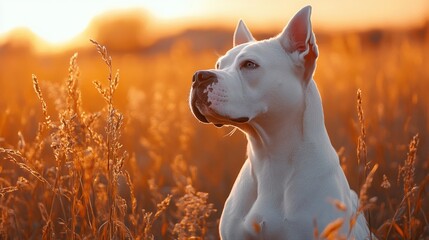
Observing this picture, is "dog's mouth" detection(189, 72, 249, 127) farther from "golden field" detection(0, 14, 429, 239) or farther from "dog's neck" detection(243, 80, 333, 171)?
"golden field" detection(0, 14, 429, 239)

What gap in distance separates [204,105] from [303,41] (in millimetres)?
592

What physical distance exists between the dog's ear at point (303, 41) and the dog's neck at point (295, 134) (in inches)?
3.6

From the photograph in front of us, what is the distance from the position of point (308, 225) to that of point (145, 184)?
204cm

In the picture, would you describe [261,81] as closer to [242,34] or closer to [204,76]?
[204,76]

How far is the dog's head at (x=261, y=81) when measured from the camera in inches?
118

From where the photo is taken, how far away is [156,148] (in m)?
5.84

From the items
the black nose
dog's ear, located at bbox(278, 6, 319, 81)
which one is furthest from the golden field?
the black nose

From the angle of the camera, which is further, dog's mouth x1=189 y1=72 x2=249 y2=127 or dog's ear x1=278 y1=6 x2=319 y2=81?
dog's ear x1=278 y1=6 x2=319 y2=81

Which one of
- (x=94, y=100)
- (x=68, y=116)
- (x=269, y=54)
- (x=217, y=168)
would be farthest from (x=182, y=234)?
(x=94, y=100)

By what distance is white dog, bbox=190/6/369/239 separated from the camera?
291 cm

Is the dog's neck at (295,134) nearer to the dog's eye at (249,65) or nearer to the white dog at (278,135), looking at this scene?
the white dog at (278,135)

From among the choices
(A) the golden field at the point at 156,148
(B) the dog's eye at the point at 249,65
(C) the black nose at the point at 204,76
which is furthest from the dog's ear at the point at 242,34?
(C) the black nose at the point at 204,76

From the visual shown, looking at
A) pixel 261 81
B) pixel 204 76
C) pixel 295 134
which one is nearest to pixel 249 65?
A: pixel 261 81

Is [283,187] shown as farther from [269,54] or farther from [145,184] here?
[145,184]
